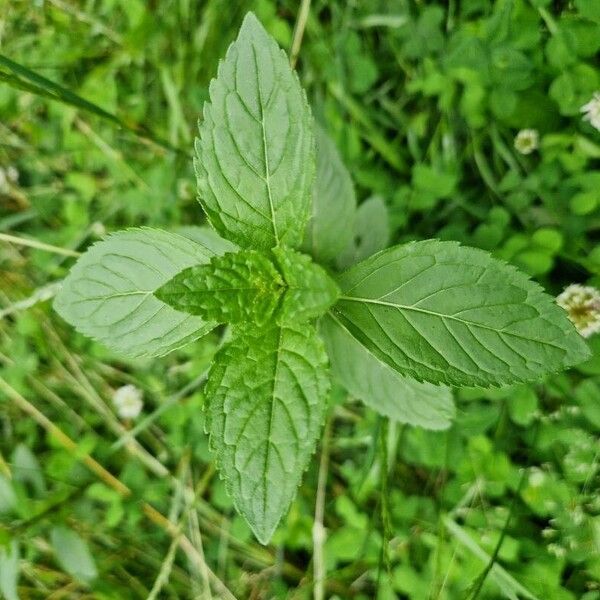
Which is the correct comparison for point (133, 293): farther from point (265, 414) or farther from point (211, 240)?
point (265, 414)

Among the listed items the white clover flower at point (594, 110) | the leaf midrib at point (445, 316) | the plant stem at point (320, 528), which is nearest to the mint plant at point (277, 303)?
the leaf midrib at point (445, 316)

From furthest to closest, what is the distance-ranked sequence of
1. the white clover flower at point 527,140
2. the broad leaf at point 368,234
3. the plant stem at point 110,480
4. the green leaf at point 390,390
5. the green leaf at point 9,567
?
the plant stem at point 110,480 → the green leaf at point 9,567 → the white clover flower at point 527,140 → the broad leaf at point 368,234 → the green leaf at point 390,390

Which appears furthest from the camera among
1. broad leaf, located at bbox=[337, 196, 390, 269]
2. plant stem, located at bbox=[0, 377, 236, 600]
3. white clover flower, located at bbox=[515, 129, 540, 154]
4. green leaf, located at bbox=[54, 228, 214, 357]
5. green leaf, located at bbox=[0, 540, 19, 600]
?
plant stem, located at bbox=[0, 377, 236, 600]

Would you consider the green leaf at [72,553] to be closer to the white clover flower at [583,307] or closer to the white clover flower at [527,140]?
the white clover flower at [583,307]

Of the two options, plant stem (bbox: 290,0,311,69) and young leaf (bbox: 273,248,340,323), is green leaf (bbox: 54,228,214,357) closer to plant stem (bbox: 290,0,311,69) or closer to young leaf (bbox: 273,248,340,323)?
young leaf (bbox: 273,248,340,323)

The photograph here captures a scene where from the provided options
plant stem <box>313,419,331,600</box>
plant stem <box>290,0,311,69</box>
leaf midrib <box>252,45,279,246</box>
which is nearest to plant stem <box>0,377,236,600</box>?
plant stem <box>313,419,331,600</box>

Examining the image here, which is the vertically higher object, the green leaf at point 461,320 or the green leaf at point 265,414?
the green leaf at point 461,320

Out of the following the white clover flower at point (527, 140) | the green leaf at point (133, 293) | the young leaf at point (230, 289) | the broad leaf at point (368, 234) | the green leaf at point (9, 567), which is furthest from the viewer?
the green leaf at point (9, 567)
